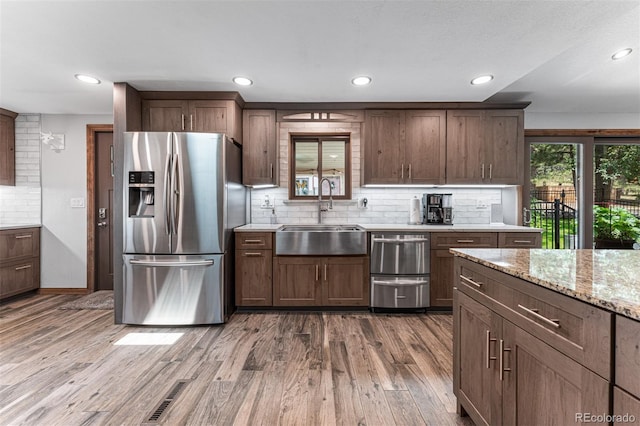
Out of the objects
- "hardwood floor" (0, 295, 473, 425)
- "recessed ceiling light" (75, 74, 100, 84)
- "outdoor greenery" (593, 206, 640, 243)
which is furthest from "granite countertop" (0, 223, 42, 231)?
"outdoor greenery" (593, 206, 640, 243)

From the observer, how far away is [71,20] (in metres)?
→ 2.05

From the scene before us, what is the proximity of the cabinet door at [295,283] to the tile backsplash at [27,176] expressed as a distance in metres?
3.41

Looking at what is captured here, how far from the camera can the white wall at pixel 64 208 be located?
420 cm

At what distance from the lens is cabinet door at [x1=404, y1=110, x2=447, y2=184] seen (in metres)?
3.69

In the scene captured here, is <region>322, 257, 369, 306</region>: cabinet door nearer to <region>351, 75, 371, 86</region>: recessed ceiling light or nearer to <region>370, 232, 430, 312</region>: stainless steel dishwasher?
<region>370, 232, 430, 312</region>: stainless steel dishwasher

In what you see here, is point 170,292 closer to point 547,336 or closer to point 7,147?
point 547,336

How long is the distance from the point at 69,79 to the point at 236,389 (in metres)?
3.18

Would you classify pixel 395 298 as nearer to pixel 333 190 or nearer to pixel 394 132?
pixel 333 190

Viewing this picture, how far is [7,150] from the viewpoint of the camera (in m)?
→ 4.09

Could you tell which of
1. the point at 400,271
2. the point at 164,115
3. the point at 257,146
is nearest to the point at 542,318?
the point at 400,271

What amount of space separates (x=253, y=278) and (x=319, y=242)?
797 millimetres

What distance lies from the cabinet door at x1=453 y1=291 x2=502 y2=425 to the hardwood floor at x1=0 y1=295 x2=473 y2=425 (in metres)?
0.26

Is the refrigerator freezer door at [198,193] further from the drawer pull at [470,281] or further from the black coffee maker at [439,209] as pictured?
the black coffee maker at [439,209]

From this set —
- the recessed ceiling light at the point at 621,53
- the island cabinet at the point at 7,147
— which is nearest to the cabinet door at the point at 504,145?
the recessed ceiling light at the point at 621,53
